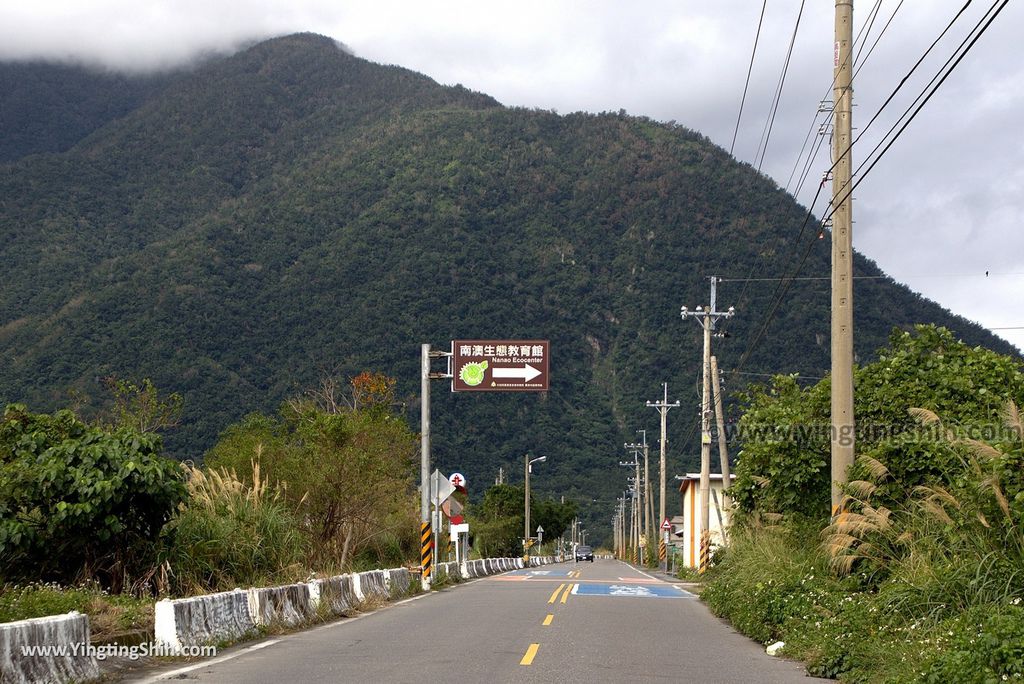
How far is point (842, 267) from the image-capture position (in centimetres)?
1827

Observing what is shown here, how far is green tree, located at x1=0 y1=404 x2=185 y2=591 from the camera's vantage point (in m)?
14.9

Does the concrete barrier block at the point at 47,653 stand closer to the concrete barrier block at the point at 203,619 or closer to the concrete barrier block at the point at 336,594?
the concrete barrier block at the point at 203,619

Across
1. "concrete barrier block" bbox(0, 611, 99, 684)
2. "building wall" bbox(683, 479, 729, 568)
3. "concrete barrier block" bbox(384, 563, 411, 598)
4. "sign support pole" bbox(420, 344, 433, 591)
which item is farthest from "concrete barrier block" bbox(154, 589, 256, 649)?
"building wall" bbox(683, 479, 729, 568)

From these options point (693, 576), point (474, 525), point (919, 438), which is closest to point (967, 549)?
point (919, 438)

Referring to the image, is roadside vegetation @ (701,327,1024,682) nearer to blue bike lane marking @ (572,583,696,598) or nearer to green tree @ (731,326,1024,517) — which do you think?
green tree @ (731,326,1024,517)

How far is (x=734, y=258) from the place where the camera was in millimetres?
131000

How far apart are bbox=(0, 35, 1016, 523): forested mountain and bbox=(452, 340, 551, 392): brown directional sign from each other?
103 ft

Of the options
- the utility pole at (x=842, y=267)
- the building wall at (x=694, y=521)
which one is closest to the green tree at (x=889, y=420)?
the utility pole at (x=842, y=267)

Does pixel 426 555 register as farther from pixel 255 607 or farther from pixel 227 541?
pixel 255 607

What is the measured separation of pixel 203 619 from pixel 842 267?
427 inches

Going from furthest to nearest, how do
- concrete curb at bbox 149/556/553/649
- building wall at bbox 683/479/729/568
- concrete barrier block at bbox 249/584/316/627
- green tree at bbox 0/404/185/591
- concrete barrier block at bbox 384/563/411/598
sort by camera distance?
building wall at bbox 683/479/729/568 → concrete barrier block at bbox 384/563/411/598 → concrete barrier block at bbox 249/584/316/627 → green tree at bbox 0/404/185/591 → concrete curb at bbox 149/556/553/649

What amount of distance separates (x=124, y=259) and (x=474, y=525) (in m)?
50.8

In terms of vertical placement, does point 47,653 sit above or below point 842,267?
below
